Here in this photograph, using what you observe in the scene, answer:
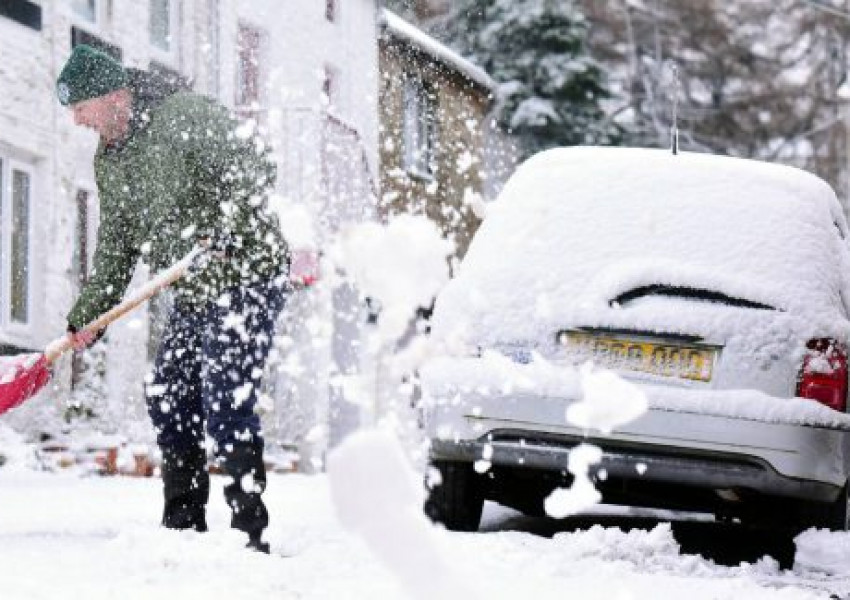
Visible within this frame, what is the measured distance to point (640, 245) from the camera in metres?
6.88

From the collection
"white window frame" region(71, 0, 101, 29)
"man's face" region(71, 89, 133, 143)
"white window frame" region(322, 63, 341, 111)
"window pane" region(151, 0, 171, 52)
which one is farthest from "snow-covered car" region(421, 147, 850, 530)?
"white window frame" region(322, 63, 341, 111)

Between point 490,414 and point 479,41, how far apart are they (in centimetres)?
2883

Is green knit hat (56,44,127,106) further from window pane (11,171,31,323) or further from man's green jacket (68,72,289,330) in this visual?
window pane (11,171,31,323)

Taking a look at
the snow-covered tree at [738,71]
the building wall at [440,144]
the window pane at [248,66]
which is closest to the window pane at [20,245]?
the window pane at [248,66]

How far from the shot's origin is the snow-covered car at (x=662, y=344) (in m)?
6.50

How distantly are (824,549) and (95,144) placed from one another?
10113 millimetres

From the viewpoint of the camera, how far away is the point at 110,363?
15281 mm

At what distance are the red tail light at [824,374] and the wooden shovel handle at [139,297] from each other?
2.43 m

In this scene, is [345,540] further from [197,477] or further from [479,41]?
[479,41]

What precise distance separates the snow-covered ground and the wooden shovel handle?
2.50 feet

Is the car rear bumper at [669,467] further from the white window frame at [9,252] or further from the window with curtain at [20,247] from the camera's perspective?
the window with curtain at [20,247]

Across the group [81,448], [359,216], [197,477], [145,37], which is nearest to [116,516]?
[197,477]

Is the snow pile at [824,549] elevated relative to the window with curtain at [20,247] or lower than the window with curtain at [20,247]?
lower

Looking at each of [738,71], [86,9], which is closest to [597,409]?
[86,9]
